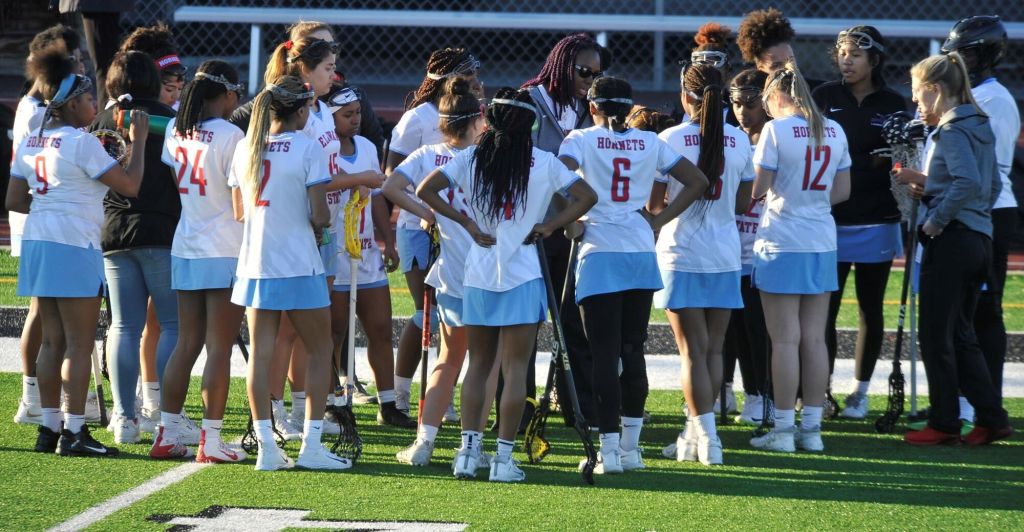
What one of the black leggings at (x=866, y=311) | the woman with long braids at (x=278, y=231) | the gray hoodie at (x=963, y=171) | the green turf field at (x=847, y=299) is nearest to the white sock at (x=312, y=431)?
the woman with long braids at (x=278, y=231)

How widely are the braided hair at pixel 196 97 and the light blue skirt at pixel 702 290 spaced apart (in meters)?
2.11

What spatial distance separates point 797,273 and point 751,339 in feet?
2.60

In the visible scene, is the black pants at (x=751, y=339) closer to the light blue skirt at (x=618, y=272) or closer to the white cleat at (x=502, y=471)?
the light blue skirt at (x=618, y=272)

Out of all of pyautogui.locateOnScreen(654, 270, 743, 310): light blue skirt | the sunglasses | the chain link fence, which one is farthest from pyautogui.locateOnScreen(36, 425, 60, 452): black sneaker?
the chain link fence

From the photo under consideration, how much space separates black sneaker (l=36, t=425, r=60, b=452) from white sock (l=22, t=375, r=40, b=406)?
0.60 meters

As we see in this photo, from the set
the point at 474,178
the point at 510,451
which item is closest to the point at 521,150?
the point at 474,178

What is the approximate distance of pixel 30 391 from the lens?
267 inches

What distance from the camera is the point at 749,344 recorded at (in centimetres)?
734

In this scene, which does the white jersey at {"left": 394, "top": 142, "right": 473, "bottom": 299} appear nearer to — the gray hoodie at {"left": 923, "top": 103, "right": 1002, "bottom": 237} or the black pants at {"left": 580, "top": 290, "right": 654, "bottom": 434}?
the black pants at {"left": 580, "top": 290, "right": 654, "bottom": 434}

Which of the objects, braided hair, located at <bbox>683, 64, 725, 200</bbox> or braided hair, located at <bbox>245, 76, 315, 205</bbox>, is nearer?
braided hair, located at <bbox>245, 76, 315, 205</bbox>

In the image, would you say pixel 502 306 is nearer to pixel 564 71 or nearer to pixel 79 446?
pixel 564 71

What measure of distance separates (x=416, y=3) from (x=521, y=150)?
909cm

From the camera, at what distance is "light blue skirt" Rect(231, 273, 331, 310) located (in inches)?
226

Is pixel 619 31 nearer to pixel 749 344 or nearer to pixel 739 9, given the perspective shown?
pixel 739 9
